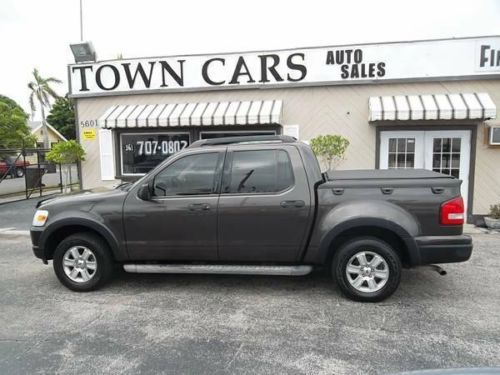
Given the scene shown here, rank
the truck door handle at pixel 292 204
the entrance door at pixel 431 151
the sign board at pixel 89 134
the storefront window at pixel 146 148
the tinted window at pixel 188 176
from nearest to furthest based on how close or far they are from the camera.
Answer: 1. the truck door handle at pixel 292 204
2. the tinted window at pixel 188 176
3. the entrance door at pixel 431 151
4. the storefront window at pixel 146 148
5. the sign board at pixel 89 134

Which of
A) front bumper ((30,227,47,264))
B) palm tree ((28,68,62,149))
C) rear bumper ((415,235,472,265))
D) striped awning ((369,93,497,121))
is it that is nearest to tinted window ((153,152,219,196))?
front bumper ((30,227,47,264))

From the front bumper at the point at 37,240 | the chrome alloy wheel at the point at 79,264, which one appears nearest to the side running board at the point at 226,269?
the chrome alloy wheel at the point at 79,264

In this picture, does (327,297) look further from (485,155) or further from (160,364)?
(485,155)

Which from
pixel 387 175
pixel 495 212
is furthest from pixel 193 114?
pixel 495 212

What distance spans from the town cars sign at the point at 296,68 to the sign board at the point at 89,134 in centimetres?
90

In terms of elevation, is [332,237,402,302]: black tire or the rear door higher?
the rear door

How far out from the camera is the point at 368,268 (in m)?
4.34

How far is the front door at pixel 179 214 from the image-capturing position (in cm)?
457

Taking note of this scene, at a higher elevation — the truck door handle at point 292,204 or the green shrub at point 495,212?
the truck door handle at point 292,204

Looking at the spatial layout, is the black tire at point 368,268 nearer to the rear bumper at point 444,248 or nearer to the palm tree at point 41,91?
the rear bumper at point 444,248

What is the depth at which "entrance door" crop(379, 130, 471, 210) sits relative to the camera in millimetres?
8531

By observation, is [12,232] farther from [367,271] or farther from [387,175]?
[387,175]

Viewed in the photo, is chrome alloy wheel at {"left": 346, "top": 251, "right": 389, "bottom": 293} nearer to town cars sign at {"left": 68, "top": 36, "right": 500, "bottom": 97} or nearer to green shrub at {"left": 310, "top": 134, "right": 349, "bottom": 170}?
green shrub at {"left": 310, "top": 134, "right": 349, "bottom": 170}

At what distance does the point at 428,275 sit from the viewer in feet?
17.3
